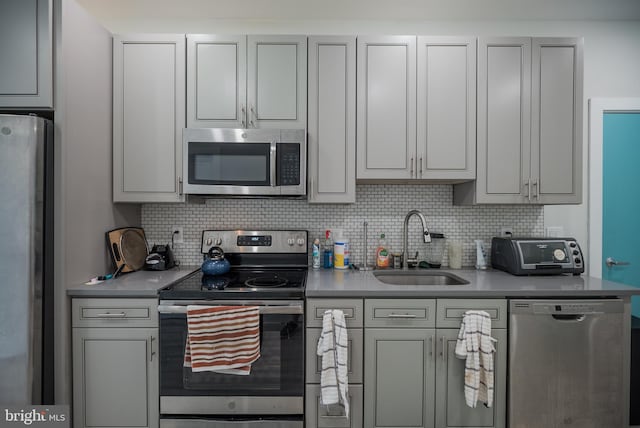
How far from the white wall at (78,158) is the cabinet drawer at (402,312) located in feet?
5.03

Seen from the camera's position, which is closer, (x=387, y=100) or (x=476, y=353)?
(x=476, y=353)

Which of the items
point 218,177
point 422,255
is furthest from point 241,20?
point 422,255

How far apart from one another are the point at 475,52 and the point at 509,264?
1331 mm

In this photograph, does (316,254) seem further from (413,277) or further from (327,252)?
(413,277)

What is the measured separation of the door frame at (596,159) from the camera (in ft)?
7.82

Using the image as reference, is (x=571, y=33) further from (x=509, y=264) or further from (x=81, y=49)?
(x=81, y=49)

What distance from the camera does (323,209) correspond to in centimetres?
242

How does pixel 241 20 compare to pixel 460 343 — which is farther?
pixel 241 20

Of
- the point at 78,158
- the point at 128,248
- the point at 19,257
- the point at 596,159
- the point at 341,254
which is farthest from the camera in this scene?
the point at 596,159

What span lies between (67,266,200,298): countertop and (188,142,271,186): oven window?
605mm

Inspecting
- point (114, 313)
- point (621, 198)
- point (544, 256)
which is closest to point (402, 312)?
point (544, 256)

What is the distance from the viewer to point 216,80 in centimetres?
207

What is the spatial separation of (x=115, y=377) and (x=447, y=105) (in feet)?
7.86

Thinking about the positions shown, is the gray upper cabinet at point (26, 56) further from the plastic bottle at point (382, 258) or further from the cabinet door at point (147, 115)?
the plastic bottle at point (382, 258)
